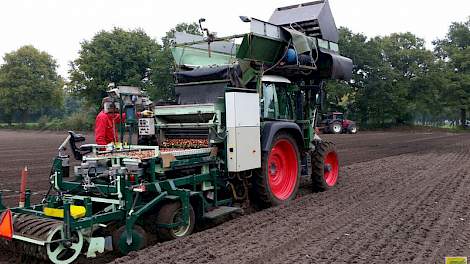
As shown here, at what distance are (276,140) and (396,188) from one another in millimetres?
3464

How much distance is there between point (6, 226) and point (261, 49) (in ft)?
15.5

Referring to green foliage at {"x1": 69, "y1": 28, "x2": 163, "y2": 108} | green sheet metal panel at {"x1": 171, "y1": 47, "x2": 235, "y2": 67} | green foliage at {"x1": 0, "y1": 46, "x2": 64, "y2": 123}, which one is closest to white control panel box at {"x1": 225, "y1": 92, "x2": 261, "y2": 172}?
green sheet metal panel at {"x1": 171, "y1": 47, "x2": 235, "y2": 67}

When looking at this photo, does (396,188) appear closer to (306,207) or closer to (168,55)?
(306,207)

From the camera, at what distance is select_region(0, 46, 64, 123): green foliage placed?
207ft

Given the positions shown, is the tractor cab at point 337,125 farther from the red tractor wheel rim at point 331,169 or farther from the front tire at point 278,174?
the front tire at point 278,174

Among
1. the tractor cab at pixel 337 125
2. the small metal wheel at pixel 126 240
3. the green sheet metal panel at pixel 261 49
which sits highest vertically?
the green sheet metal panel at pixel 261 49

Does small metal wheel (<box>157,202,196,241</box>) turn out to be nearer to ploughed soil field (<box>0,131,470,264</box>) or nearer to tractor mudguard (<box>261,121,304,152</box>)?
ploughed soil field (<box>0,131,470,264</box>)

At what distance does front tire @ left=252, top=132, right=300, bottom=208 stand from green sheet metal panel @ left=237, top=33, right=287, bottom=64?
1416 mm

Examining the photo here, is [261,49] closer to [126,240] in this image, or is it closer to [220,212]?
[220,212]

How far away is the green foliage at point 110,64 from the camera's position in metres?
43.8

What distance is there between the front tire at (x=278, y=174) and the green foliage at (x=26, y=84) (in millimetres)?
63348

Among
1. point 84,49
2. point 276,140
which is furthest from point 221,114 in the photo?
point 84,49

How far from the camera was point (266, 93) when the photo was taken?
7.89m

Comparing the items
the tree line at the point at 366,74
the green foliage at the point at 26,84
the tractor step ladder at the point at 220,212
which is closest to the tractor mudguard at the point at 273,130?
the tractor step ladder at the point at 220,212
